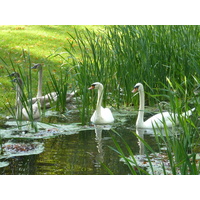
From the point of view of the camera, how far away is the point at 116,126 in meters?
7.83

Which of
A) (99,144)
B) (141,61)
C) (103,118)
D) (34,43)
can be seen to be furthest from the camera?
(34,43)

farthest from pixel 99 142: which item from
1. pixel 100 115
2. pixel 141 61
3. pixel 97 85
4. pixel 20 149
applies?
pixel 141 61

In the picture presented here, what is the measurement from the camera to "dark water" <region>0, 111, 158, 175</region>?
5.50 m

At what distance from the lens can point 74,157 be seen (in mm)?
6070

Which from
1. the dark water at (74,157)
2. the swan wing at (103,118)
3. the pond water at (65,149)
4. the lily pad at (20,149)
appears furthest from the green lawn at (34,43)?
the lily pad at (20,149)

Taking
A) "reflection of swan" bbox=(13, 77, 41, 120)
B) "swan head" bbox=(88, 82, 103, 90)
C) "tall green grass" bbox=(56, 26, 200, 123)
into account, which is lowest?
"reflection of swan" bbox=(13, 77, 41, 120)

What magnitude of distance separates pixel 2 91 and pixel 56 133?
3653 mm

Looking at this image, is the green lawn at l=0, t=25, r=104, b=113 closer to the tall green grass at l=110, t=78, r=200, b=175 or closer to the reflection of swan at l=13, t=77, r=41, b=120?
the reflection of swan at l=13, t=77, r=41, b=120

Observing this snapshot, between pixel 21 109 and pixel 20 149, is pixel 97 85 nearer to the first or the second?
pixel 21 109

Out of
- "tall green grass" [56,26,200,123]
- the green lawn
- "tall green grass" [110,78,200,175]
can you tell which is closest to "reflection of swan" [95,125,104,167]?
"tall green grass" [110,78,200,175]

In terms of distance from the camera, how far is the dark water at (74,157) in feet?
18.1

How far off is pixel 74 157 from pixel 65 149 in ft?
1.43

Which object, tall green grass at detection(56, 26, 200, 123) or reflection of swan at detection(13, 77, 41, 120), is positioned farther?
tall green grass at detection(56, 26, 200, 123)
